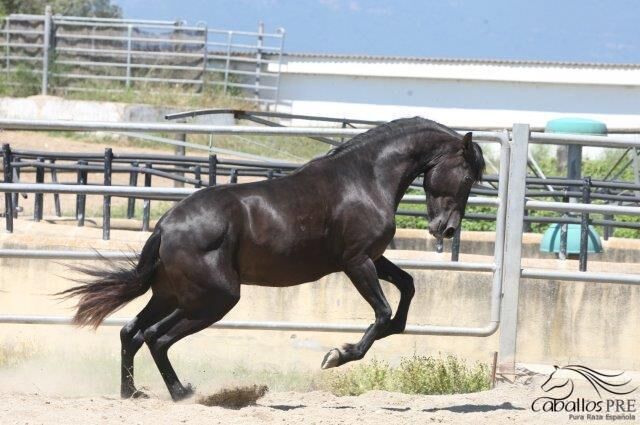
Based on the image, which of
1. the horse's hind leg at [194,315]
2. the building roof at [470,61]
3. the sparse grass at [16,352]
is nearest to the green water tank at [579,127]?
the sparse grass at [16,352]

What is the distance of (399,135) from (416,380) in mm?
1619

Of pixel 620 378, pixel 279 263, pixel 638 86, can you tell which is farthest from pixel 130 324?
pixel 638 86

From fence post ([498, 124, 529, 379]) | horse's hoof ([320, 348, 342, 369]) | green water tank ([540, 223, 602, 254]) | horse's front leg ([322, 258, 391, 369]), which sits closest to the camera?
horse's hoof ([320, 348, 342, 369])

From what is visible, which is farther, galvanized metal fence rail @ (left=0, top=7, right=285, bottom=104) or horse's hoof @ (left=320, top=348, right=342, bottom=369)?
galvanized metal fence rail @ (left=0, top=7, right=285, bottom=104)

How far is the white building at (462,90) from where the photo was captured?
2516 centimetres

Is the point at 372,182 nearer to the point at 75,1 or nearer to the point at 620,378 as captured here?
the point at 620,378

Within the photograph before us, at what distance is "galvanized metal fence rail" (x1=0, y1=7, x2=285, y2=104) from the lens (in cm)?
2675

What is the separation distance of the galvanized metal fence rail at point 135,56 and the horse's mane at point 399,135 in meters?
20.1

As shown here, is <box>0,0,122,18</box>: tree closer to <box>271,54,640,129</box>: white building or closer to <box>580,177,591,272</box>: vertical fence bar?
<box>271,54,640,129</box>: white building

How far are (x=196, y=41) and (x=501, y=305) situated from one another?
68.8 feet

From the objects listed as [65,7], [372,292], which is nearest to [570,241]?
[372,292]

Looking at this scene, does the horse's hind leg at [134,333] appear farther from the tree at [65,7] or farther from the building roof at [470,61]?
the tree at [65,7]

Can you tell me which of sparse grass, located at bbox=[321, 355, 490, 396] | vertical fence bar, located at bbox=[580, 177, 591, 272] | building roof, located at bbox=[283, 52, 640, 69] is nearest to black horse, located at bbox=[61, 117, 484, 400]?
sparse grass, located at bbox=[321, 355, 490, 396]

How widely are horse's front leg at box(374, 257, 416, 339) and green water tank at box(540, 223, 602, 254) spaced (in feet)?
11.1
